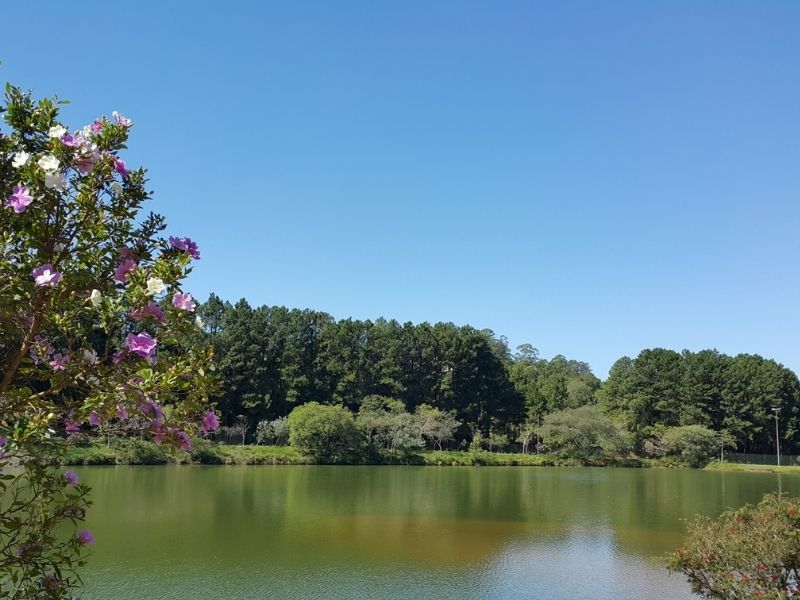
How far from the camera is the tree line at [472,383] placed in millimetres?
48219

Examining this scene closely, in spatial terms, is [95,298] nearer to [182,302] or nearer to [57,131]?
[182,302]

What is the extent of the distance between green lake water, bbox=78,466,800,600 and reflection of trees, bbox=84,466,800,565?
0.19ft

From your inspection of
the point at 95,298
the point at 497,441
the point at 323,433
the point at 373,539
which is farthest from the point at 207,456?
the point at 95,298

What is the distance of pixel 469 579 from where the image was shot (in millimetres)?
11023

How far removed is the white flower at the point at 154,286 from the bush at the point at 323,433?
38066mm

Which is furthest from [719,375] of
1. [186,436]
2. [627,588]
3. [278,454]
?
[186,436]

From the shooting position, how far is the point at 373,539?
560 inches

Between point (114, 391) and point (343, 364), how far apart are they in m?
49.7

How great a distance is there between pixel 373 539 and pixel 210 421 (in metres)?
13.2

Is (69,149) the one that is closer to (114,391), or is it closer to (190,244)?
(190,244)

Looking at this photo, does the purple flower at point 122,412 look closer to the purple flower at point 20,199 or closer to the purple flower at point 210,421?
the purple flower at point 210,421

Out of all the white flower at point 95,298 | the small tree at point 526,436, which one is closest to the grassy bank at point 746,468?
the small tree at point 526,436

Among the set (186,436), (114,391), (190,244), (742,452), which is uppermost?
(190,244)

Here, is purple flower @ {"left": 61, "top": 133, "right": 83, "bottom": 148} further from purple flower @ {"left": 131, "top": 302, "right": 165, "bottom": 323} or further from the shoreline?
the shoreline
